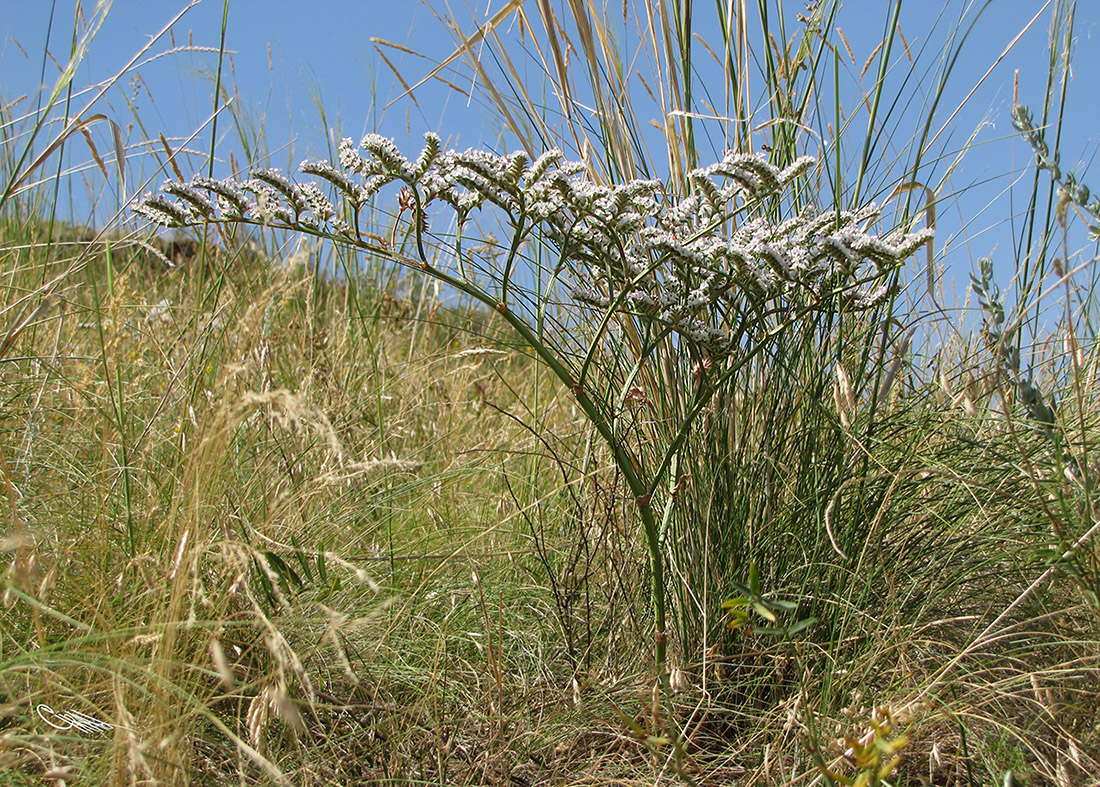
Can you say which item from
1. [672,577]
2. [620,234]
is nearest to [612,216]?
[620,234]

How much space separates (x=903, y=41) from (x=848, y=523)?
1.00 m

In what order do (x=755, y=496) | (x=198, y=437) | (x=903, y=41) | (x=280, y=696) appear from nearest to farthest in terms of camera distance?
(x=280, y=696) < (x=198, y=437) < (x=755, y=496) < (x=903, y=41)

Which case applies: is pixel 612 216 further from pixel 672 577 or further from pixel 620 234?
pixel 672 577

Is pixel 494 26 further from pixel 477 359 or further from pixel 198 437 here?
pixel 477 359

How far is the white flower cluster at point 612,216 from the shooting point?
1146 mm

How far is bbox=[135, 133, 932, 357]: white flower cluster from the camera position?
1.15 metres

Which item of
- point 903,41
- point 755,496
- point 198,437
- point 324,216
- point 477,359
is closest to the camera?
point 324,216

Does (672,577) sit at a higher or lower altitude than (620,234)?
lower

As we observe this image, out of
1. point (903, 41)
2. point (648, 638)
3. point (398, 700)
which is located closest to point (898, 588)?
point (648, 638)

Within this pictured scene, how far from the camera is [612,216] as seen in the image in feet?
3.91

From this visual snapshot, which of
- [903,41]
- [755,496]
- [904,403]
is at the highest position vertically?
[903,41]

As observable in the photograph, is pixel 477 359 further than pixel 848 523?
Yes

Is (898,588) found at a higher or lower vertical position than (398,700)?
higher

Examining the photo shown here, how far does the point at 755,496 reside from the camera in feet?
4.65
